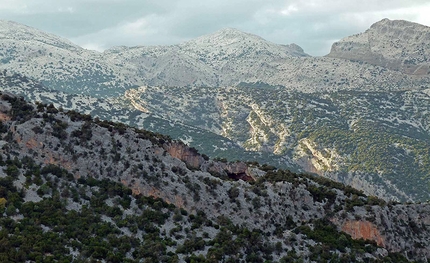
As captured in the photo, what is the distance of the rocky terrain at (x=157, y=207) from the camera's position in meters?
61.5

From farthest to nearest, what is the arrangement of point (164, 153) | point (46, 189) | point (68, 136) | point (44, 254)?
point (164, 153)
point (68, 136)
point (46, 189)
point (44, 254)

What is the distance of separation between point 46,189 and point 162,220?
13191mm

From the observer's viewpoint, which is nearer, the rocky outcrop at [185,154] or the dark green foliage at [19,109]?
the dark green foliage at [19,109]

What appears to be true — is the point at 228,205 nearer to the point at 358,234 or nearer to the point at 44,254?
the point at 358,234

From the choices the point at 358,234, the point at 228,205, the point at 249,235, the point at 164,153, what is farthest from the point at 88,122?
the point at 358,234

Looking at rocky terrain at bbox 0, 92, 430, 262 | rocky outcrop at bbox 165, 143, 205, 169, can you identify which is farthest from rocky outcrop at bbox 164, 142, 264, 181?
rocky terrain at bbox 0, 92, 430, 262

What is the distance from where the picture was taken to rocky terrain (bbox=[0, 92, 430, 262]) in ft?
202

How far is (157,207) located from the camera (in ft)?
237

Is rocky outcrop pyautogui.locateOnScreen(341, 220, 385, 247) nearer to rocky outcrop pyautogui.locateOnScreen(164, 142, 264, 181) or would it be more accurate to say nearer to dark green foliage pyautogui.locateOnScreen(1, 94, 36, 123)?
rocky outcrop pyautogui.locateOnScreen(164, 142, 264, 181)

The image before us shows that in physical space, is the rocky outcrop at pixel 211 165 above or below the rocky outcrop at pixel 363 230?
above

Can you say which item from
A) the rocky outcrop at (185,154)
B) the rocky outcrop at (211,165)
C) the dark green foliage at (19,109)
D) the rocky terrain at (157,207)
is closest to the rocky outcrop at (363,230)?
the rocky terrain at (157,207)

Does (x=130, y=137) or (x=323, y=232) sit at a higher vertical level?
(x=130, y=137)

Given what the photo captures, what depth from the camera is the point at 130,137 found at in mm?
81875

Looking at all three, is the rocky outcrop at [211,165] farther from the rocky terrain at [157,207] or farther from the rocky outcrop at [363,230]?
the rocky outcrop at [363,230]
